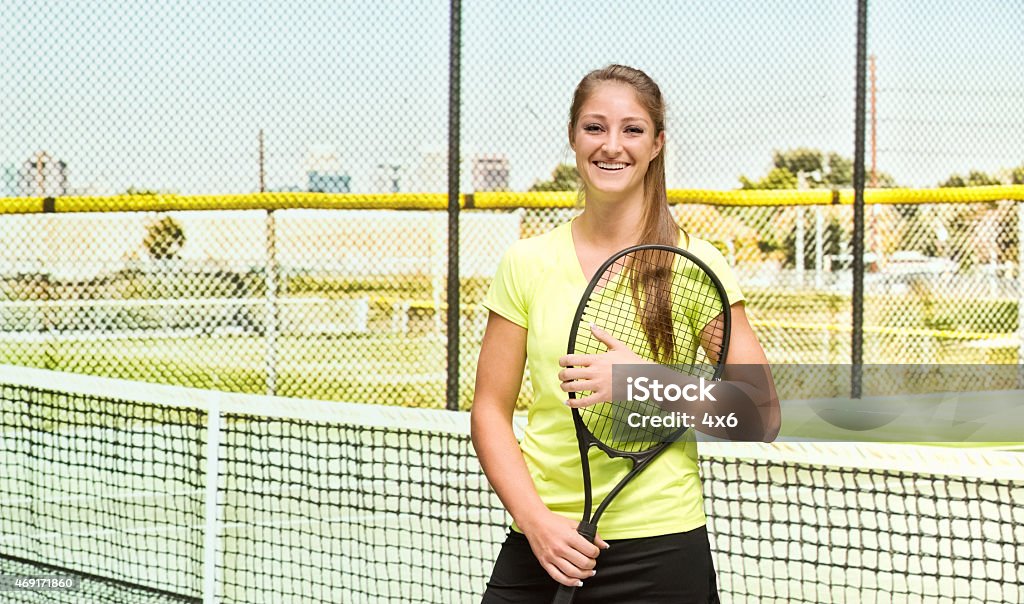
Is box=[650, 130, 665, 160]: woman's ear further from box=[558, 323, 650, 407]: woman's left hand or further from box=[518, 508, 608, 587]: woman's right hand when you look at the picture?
box=[518, 508, 608, 587]: woman's right hand

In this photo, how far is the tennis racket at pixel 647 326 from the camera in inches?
60.0

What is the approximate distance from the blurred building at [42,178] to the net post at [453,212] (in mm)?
1913

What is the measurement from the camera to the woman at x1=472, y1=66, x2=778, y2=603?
5.04ft

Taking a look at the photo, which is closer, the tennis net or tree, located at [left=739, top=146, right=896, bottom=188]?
the tennis net

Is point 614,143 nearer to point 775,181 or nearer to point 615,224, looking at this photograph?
point 615,224

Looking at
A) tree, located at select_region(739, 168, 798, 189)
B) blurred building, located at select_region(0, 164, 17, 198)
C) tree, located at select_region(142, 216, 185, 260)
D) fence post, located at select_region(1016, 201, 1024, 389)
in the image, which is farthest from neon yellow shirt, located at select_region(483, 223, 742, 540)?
fence post, located at select_region(1016, 201, 1024, 389)

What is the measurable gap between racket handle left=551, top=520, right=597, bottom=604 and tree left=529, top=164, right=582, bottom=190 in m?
5.03

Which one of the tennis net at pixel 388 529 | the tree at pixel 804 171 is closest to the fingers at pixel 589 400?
the tennis net at pixel 388 529

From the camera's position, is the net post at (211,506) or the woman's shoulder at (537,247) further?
the net post at (211,506)

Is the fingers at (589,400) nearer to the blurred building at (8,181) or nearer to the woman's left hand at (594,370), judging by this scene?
the woman's left hand at (594,370)

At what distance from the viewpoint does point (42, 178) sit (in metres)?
6.10

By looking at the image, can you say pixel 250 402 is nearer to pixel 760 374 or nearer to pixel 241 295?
pixel 760 374

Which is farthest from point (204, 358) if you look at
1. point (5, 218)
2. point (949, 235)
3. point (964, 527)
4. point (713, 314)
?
point (713, 314)

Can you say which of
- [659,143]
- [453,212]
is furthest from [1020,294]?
[659,143]
